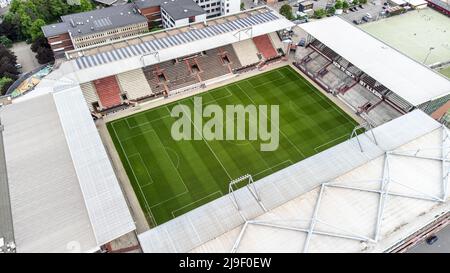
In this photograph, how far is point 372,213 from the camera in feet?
103

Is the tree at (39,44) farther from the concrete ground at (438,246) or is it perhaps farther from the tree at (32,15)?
the concrete ground at (438,246)

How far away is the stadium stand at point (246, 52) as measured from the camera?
5988 cm

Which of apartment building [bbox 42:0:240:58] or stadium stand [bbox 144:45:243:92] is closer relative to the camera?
stadium stand [bbox 144:45:243:92]

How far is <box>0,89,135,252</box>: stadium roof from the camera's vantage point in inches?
1222

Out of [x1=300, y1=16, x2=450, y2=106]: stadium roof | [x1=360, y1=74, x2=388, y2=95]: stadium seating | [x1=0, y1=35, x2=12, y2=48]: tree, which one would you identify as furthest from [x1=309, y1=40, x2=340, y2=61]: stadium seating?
[x1=0, y1=35, x2=12, y2=48]: tree

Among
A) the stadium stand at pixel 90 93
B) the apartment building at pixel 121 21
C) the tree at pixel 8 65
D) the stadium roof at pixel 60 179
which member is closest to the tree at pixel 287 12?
the apartment building at pixel 121 21

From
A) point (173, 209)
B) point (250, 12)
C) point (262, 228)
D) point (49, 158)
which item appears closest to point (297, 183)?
point (262, 228)

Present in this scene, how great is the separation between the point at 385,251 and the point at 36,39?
225 ft

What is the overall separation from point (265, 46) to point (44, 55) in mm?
41434

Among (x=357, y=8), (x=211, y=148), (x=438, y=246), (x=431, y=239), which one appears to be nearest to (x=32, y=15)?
(x=211, y=148)

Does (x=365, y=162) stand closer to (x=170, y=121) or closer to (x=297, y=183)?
(x=297, y=183)

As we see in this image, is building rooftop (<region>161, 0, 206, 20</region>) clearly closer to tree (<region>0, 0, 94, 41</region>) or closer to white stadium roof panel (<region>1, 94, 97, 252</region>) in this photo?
tree (<region>0, 0, 94, 41</region>)

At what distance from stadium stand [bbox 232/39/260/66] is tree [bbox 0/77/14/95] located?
38469mm

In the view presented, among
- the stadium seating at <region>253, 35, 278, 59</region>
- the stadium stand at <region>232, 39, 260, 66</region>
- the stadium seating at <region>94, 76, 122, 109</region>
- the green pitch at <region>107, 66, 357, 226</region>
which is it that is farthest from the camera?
the stadium seating at <region>253, 35, 278, 59</region>
